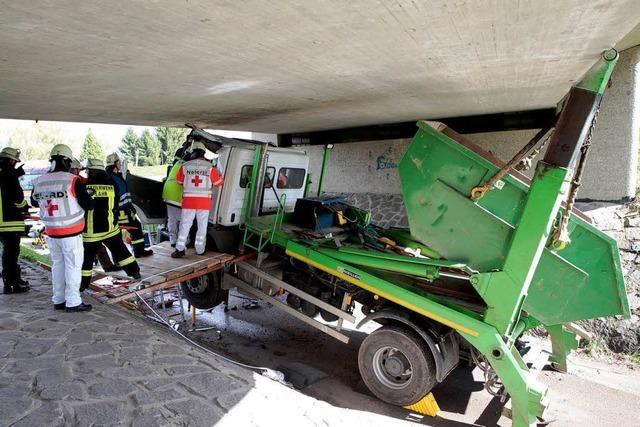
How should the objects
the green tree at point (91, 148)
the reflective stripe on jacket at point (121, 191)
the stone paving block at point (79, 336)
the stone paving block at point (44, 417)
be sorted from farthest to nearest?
1. the green tree at point (91, 148)
2. the reflective stripe on jacket at point (121, 191)
3. the stone paving block at point (79, 336)
4. the stone paving block at point (44, 417)

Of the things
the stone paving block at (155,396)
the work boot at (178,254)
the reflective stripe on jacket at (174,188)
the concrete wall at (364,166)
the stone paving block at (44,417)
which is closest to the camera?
the stone paving block at (44,417)

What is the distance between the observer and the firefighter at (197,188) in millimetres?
5996

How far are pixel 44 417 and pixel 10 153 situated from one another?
3865mm

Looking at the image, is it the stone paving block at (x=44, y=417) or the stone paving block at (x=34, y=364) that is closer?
the stone paving block at (x=44, y=417)

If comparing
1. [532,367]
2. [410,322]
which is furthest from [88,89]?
[532,367]

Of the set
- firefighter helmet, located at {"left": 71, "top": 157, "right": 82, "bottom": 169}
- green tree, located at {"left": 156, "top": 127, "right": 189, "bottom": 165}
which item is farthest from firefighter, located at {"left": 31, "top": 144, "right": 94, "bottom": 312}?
green tree, located at {"left": 156, "top": 127, "right": 189, "bottom": 165}

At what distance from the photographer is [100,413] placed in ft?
9.68

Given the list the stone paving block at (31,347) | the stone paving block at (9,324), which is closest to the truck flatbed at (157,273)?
the stone paving block at (9,324)

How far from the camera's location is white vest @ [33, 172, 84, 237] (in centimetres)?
452

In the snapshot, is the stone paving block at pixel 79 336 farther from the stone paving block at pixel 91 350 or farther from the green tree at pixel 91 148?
the green tree at pixel 91 148

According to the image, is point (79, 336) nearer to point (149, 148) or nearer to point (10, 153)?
point (10, 153)

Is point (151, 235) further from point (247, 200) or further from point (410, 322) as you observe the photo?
point (410, 322)

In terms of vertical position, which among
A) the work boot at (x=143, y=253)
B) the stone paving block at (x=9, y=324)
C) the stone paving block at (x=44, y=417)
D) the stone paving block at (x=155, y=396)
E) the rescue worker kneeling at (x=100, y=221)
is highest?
the rescue worker kneeling at (x=100, y=221)

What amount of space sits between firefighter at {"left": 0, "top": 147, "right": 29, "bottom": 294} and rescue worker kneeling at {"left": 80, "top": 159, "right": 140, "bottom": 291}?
3.32 feet
